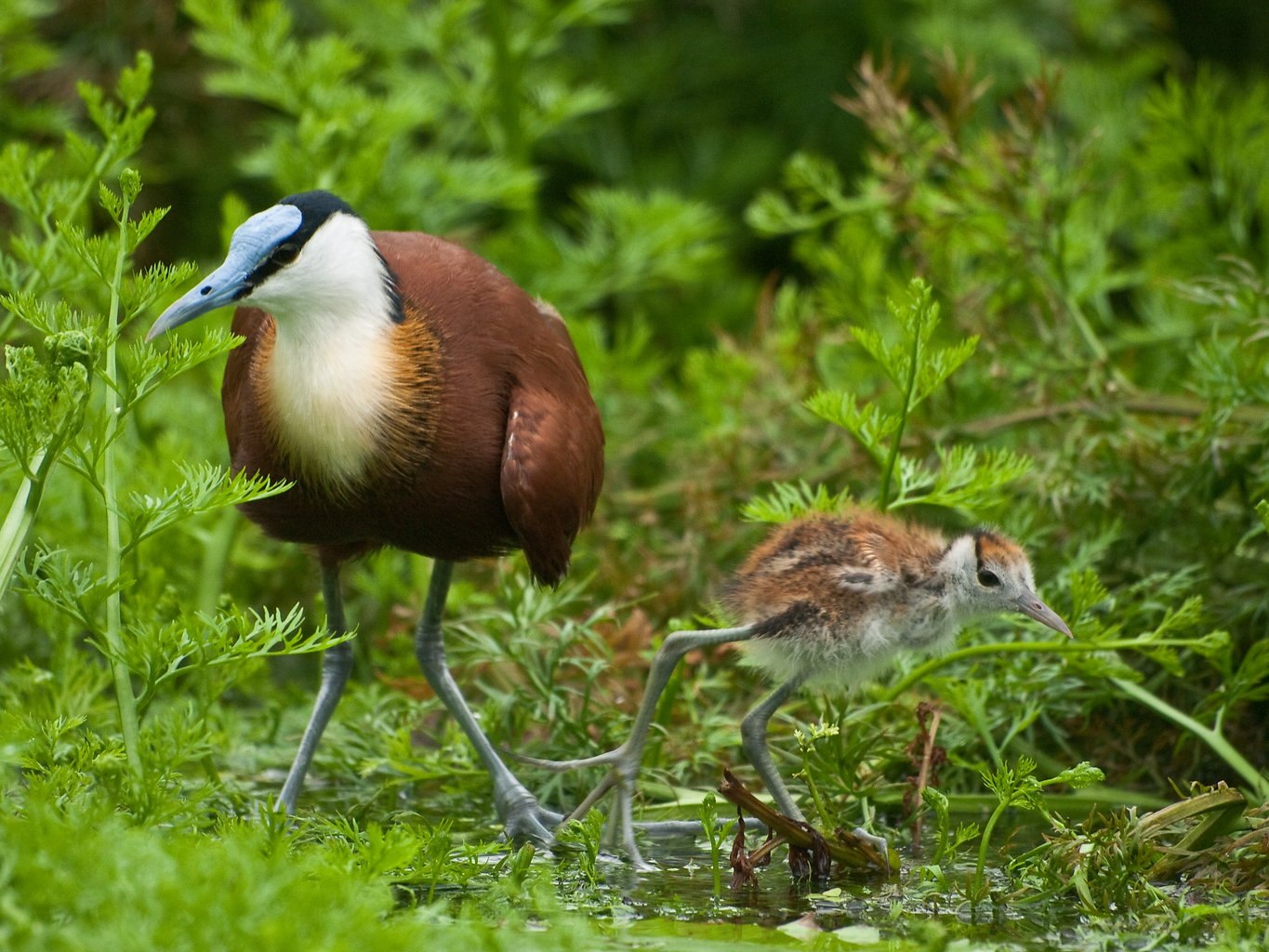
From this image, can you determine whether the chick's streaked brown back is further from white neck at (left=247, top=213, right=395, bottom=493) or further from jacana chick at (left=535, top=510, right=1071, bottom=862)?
white neck at (left=247, top=213, right=395, bottom=493)

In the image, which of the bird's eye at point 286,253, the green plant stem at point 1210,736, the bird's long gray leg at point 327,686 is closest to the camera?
the bird's eye at point 286,253

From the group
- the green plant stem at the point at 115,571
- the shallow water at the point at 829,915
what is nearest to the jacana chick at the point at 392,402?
the green plant stem at the point at 115,571

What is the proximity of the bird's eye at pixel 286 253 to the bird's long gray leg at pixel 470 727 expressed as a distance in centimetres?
92

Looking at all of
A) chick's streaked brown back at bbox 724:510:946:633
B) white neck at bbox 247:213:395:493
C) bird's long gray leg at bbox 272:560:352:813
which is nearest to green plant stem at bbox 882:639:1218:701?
chick's streaked brown back at bbox 724:510:946:633

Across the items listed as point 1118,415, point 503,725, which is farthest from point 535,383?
point 1118,415

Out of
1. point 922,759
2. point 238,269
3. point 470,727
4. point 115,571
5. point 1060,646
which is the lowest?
point 470,727

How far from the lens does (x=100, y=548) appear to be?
4.44 meters

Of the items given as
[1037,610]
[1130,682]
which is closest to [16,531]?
[1037,610]

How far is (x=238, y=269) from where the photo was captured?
10.5ft

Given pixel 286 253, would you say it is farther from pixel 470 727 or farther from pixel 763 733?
pixel 763 733

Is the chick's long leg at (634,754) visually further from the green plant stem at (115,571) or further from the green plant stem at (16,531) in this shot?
the green plant stem at (16,531)

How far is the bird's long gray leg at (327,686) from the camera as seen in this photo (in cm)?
372

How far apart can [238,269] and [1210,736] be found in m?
2.27

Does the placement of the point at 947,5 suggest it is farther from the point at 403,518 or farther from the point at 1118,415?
the point at 403,518
